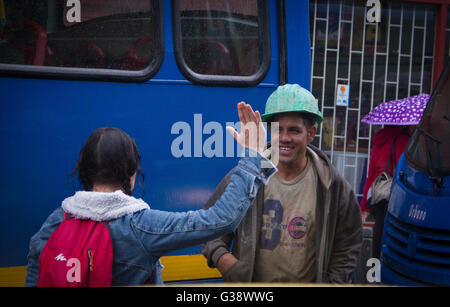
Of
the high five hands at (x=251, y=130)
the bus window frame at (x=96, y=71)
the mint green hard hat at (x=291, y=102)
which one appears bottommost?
the high five hands at (x=251, y=130)

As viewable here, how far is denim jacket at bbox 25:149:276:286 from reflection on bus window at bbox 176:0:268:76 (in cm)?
173

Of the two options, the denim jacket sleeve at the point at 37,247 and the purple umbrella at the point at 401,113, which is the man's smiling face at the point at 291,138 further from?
the purple umbrella at the point at 401,113

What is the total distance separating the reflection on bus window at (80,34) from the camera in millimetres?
2779

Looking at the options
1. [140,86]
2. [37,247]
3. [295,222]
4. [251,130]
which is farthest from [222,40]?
[37,247]

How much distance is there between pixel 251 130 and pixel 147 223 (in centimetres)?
53

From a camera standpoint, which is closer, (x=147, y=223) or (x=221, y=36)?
(x=147, y=223)

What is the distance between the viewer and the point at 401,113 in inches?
171

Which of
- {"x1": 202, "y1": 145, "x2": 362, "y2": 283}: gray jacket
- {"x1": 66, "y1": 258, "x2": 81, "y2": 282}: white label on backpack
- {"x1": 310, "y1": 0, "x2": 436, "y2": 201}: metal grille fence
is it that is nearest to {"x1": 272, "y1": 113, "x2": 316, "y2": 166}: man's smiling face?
{"x1": 202, "y1": 145, "x2": 362, "y2": 283}: gray jacket

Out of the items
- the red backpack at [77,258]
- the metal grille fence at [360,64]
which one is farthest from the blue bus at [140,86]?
the metal grille fence at [360,64]

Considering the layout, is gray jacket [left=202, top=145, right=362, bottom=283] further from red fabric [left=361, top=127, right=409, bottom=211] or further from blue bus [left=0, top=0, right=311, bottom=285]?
red fabric [left=361, top=127, right=409, bottom=211]

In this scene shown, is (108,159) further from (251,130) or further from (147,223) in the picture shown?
(251,130)

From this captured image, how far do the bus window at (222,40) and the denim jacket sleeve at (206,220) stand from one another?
1.67 meters

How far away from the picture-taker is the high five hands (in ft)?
5.23
